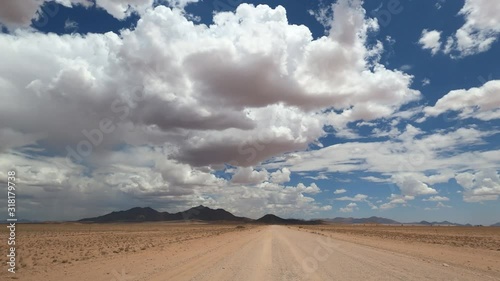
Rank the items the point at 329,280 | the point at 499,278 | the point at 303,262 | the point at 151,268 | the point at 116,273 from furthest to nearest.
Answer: the point at 303,262, the point at 151,268, the point at 116,273, the point at 499,278, the point at 329,280

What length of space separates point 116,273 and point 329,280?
879 centimetres

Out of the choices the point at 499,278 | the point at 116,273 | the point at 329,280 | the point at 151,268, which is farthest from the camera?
the point at 151,268

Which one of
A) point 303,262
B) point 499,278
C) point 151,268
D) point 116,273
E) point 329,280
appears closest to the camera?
point 329,280

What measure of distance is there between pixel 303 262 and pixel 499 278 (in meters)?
8.06

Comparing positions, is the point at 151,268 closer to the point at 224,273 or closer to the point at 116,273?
the point at 116,273

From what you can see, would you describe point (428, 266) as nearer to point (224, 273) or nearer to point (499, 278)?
point (499, 278)

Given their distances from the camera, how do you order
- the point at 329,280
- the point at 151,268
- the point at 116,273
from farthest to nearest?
the point at 151,268
the point at 116,273
the point at 329,280

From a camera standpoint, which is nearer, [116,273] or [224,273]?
[224,273]

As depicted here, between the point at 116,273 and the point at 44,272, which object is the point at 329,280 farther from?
the point at 44,272

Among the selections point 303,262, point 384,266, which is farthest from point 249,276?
point 384,266

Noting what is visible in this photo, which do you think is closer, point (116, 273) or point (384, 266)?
point (116, 273)

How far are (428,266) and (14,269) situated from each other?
62.9 ft

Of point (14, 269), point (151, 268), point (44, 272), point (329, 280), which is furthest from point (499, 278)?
point (14, 269)

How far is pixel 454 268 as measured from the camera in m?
16.9
